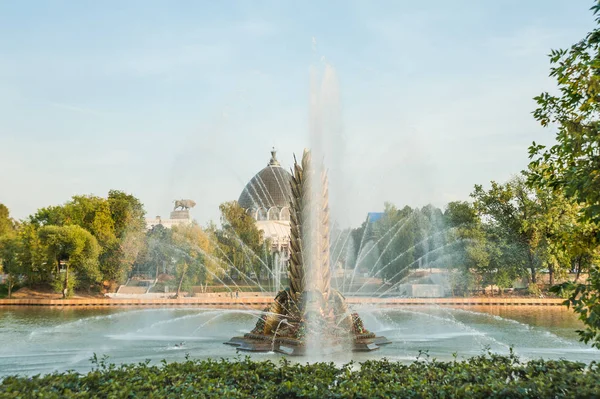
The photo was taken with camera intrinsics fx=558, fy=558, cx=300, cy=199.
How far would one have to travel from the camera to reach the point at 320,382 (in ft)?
25.8

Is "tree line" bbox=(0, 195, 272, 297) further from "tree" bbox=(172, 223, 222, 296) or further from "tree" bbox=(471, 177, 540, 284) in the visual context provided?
"tree" bbox=(471, 177, 540, 284)

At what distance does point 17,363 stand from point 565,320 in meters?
25.3

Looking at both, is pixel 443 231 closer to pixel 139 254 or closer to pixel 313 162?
pixel 139 254

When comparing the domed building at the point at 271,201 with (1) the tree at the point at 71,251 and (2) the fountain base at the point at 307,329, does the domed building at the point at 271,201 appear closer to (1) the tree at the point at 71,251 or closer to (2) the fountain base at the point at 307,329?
(1) the tree at the point at 71,251

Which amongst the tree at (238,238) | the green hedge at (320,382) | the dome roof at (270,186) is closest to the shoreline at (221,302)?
the tree at (238,238)

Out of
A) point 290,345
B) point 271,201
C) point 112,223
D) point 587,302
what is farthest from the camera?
point 271,201

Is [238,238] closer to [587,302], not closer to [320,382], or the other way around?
[320,382]

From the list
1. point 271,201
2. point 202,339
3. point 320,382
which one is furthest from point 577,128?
point 271,201

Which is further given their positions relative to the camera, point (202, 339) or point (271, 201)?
point (271, 201)

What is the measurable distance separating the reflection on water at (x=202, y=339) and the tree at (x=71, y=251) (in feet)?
44.2

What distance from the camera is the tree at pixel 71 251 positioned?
4325 centimetres

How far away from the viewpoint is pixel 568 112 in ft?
28.8

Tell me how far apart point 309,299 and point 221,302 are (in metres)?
30.1

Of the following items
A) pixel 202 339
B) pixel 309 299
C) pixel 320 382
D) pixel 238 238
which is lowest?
pixel 202 339
